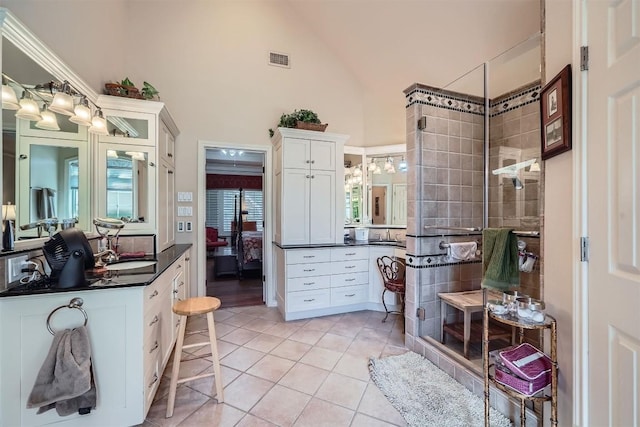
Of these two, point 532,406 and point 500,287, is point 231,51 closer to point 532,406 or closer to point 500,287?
point 500,287

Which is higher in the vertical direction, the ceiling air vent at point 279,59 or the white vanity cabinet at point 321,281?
the ceiling air vent at point 279,59

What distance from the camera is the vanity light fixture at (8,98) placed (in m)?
1.41

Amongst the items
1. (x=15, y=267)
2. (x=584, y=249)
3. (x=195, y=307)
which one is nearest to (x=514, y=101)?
(x=584, y=249)

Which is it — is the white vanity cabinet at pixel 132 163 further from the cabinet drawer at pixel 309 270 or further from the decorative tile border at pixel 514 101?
the decorative tile border at pixel 514 101

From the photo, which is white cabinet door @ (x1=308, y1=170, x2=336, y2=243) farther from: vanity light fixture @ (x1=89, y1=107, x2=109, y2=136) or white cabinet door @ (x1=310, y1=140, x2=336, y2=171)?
vanity light fixture @ (x1=89, y1=107, x2=109, y2=136)

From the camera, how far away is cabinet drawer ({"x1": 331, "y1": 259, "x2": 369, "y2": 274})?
3.36 metres

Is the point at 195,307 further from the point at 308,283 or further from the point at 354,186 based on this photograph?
the point at 354,186

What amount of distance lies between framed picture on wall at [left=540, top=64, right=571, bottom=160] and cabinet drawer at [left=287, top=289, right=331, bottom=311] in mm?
2562

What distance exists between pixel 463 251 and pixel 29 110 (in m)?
3.42

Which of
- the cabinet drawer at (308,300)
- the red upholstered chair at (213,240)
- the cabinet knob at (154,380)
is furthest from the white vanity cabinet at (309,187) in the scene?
the red upholstered chair at (213,240)

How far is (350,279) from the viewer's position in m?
3.43

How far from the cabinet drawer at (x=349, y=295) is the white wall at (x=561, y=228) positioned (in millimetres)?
2233

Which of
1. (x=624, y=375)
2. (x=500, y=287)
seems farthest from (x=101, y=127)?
(x=624, y=375)

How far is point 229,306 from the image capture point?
3.70 metres
